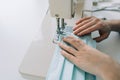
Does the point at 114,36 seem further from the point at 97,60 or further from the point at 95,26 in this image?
the point at 97,60

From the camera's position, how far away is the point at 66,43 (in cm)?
99

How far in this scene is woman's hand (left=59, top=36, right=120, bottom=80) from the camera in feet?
2.78

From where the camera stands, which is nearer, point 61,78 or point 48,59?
point 61,78

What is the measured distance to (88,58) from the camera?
892mm

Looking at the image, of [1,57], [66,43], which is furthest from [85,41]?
[1,57]

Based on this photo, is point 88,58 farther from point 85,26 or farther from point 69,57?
point 85,26

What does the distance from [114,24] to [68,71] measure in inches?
18.8

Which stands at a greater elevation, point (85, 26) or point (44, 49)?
point (85, 26)

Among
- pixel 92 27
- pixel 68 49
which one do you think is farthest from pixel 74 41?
pixel 92 27

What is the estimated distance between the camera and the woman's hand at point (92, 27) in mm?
1055

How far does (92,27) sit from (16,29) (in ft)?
1.71

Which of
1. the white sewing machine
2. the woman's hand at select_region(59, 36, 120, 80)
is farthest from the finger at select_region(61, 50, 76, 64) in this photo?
the white sewing machine

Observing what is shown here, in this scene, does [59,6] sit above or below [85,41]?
above

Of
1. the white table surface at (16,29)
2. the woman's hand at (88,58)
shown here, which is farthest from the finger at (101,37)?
the white table surface at (16,29)
